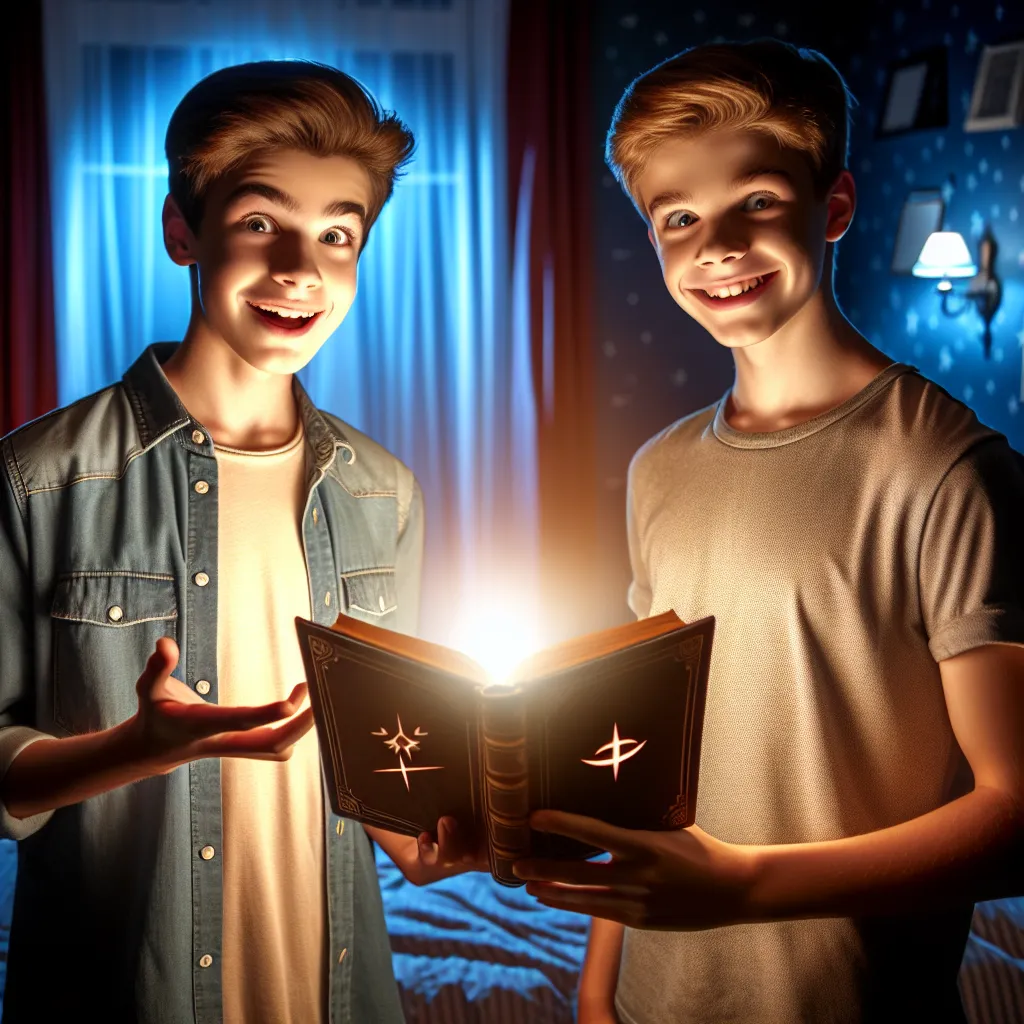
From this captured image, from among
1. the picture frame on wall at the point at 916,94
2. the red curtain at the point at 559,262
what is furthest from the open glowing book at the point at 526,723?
the picture frame on wall at the point at 916,94

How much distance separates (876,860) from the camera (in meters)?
1.04

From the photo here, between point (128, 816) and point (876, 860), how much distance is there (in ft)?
2.86

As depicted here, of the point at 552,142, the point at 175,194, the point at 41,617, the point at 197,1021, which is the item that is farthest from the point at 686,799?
the point at 552,142

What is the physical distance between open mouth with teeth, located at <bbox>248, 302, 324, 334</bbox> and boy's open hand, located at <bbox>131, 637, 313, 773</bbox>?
1.41 feet

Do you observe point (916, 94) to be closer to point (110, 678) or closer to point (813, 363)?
point (813, 363)

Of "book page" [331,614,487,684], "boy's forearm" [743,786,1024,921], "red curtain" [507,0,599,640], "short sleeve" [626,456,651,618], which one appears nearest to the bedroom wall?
"red curtain" [507,0,599,640]

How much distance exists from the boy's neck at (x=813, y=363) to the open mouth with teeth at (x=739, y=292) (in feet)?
0.19

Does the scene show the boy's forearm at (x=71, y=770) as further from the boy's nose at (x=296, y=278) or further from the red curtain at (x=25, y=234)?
the red curtain at (x=25, y=234)

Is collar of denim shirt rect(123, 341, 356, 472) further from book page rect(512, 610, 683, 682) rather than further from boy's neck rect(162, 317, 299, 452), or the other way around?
book page rect(512, 610, 683, 682)

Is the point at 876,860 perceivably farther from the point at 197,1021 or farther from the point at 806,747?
the point at 197,1021

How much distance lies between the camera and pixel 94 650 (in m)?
1.23

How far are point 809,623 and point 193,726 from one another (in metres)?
0.68

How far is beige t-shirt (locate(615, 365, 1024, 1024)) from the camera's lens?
3.51ft

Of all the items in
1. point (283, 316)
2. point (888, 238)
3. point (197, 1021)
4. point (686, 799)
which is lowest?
point (197, 1021)
